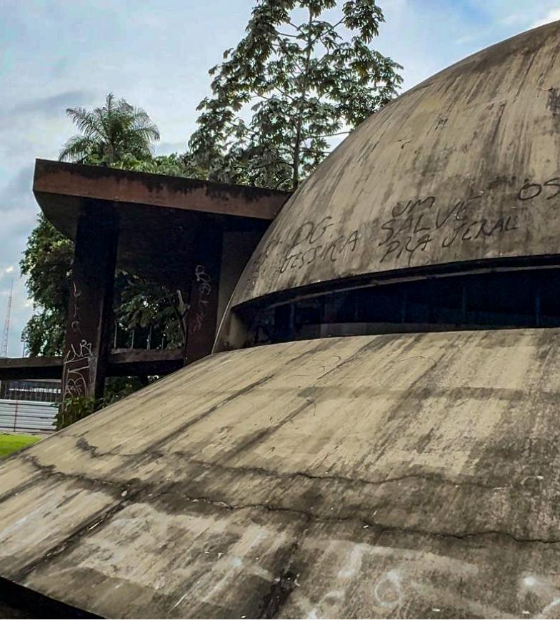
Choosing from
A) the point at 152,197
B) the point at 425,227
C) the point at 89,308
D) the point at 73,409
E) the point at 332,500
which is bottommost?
the point at 73,409

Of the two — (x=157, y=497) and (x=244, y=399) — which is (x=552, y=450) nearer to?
(x=157, y=497)

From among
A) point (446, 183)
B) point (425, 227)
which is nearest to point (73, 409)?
point (425, 227)

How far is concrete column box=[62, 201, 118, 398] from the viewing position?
1274cm

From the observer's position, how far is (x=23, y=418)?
32406mm

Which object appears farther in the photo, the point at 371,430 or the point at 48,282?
the point at 48,282

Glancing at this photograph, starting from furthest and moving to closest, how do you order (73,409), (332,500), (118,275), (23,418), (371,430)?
1. (23,418)
2. (118,275)
3. (73,409)
4. (371,430)
5. (332,500)

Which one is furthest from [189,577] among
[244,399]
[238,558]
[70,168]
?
[70,168]

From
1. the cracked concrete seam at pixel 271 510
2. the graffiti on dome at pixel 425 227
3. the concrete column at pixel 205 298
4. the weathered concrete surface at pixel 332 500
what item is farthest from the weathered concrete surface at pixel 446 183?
the concrete column at pixel 205 298

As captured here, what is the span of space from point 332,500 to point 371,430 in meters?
0.79

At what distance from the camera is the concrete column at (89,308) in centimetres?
1274

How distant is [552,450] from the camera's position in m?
3.56

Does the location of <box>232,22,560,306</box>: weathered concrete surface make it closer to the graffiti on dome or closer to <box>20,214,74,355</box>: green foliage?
the graffiti on dome

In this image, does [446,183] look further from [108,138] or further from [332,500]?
[108,138]

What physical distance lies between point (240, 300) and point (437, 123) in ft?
12.1
